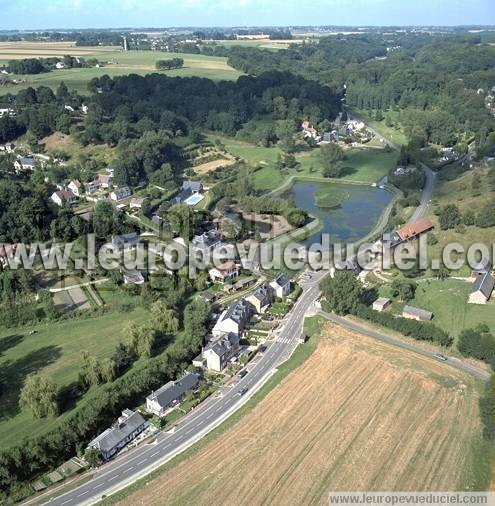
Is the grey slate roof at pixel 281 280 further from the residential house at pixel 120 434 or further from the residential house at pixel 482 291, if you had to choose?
the residential house at pixel 120 434

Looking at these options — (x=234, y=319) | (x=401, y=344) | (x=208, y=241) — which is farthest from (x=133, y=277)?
(x=401, y=344)

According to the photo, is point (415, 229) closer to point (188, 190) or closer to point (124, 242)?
point (124, 242)

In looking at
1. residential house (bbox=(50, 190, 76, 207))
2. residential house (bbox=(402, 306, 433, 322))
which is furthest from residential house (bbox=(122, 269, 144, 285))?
residential house (bbox=(50, 190, 76, 207))

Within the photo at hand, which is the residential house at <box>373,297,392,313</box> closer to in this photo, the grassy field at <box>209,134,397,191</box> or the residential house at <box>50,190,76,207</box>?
the grassy field at <box>209,134,397,191</box>

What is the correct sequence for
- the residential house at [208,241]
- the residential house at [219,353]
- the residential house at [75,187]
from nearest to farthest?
the residential house at [219,353] → the residential house at [208,241] → the residential house at [75,187]

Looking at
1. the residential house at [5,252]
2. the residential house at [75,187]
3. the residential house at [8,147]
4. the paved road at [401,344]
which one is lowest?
the paved road at [401,344]

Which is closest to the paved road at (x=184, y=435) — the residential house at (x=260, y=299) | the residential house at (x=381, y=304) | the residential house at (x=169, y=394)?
the residential house at (x=169, y=394)

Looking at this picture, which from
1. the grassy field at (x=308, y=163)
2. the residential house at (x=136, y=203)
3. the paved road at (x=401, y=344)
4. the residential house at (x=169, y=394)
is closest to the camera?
the residential house at (x=169, y=394)
